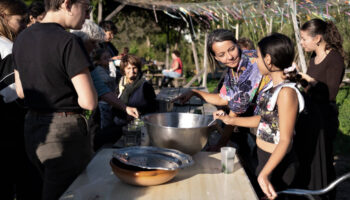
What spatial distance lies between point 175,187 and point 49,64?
0.82 metres

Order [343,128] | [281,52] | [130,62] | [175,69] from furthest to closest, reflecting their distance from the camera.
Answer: [175,69]
[343,128]
[130,62]
[281,52]

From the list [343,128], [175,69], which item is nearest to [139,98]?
[343,128]

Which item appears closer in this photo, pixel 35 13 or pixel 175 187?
pixel 175 187

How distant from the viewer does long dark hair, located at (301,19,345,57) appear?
8.96 feet

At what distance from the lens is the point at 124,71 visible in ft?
12.7

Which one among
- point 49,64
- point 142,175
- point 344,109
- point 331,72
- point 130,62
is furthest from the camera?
point 344,109

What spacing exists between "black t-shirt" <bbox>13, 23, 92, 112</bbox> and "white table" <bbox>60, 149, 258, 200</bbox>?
37 cm

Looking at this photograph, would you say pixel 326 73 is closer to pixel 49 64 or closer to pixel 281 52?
pixel 281 52

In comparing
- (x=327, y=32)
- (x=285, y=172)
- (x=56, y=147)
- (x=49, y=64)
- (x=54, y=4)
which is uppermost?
(x=54, y=4)

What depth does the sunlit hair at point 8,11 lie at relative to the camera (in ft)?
6.81

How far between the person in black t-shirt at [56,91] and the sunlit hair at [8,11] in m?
0.63

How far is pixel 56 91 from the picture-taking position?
156cm

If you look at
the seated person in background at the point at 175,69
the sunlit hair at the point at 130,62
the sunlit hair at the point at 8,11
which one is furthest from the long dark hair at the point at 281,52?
the seated person in background at the point at 175,69

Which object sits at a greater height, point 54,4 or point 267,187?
point 54,4
